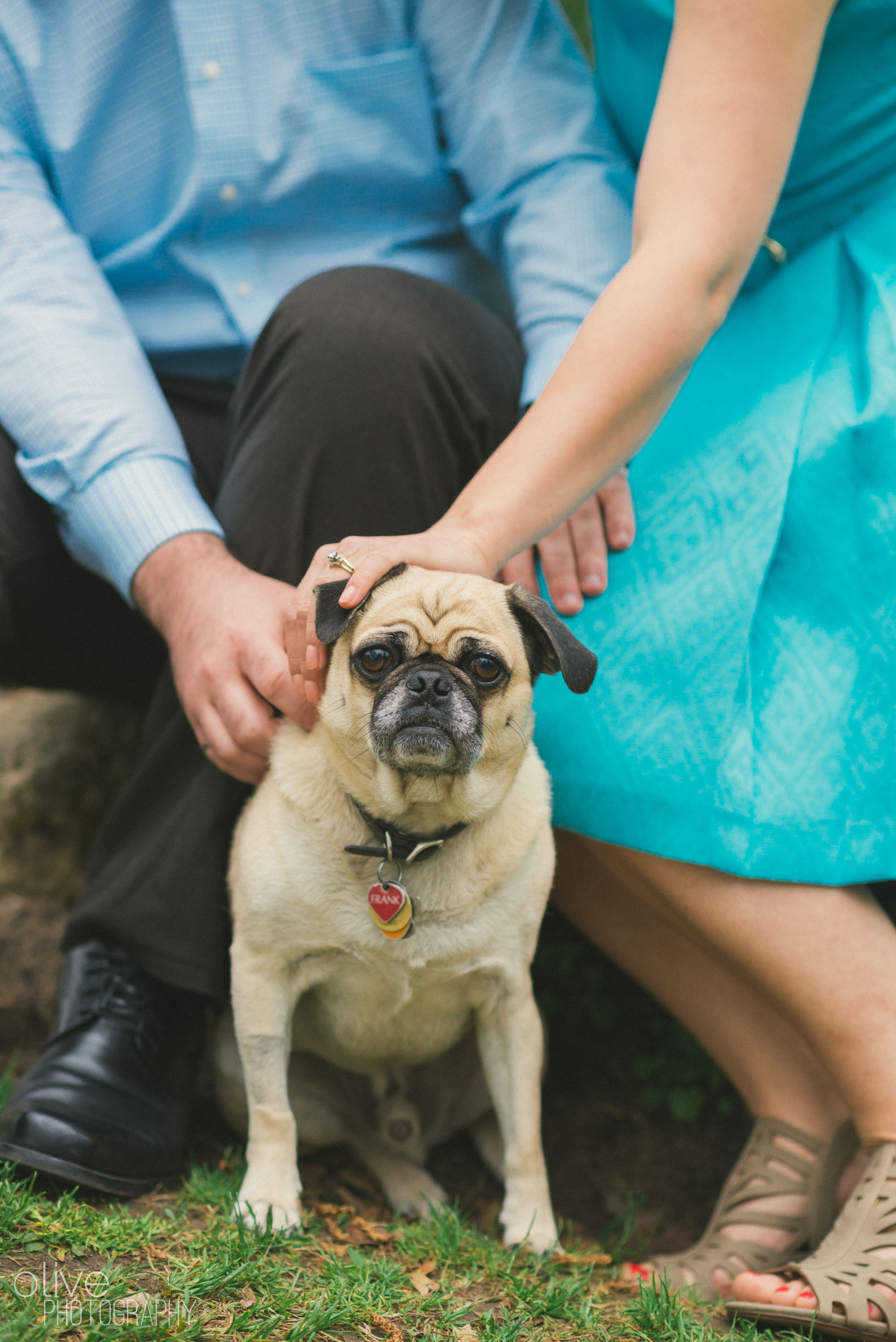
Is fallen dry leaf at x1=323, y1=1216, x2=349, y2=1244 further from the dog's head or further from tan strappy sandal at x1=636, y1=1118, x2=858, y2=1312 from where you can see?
the dog's head

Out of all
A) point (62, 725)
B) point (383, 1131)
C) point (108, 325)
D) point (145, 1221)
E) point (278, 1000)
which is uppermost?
point (108, 325)

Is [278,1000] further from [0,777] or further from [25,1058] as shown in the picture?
[0,777]

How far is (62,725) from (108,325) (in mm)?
1362

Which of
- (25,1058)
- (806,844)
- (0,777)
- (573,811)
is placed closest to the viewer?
(806,844)

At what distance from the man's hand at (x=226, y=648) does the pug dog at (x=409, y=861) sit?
8 centimetres

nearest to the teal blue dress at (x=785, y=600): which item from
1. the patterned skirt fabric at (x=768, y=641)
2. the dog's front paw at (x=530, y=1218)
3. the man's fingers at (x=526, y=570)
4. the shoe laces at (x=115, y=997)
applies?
the patterned skirt fabric at (x=768, y=641)

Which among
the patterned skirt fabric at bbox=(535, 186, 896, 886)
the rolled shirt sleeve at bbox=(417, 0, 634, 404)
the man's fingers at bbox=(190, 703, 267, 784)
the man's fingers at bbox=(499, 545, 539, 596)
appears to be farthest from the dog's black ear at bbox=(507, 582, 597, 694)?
Answer: the rolled shirt sleeve at bbox=(417, 0, 634, 404)

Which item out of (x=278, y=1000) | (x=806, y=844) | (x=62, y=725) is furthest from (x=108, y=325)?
(x=806, y=844)

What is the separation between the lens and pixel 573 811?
7.24 ft

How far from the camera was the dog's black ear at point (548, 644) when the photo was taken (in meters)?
1.86

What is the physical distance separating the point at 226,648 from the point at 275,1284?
110 centimetres

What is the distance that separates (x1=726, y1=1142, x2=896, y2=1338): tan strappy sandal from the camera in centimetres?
180

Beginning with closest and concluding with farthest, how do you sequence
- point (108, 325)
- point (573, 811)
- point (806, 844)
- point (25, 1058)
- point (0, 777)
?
point (806, 844), point (573, 811), point (108, 325), point (25, 1058), point (0, 777)

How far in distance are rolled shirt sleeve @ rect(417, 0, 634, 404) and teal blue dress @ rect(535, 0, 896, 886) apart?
0.38 meters
